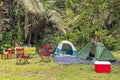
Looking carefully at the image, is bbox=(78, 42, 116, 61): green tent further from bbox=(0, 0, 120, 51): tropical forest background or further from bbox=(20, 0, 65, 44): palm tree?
bbox=(20, 0, 65, 44): palm tree

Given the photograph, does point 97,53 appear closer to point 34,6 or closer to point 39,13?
point 39,13

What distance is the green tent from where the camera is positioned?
39.3 ft

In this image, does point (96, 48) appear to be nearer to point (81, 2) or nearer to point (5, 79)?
point (81, 2)

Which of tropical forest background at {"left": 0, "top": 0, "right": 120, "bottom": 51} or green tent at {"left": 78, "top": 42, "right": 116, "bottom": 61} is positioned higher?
tropical forest background at {"left": 0, "top": 0, "right": 120, "bottom": 51}


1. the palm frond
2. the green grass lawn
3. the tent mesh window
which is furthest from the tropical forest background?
the green grass lawn

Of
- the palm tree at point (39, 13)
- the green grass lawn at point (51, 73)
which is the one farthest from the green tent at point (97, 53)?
the palm tree at point (39, 13)

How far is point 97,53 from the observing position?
1211cm

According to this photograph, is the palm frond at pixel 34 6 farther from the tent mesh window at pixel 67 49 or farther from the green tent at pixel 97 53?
the green tent at pixel 97 53

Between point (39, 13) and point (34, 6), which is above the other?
point (34, 6)

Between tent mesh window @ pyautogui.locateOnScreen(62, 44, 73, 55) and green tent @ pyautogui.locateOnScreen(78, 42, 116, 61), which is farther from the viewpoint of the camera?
tent mesh window @ pyautogui.locateOnScreen(62, 44, 73, 55)

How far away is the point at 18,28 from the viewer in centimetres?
1505

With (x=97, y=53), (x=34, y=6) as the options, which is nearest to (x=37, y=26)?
(x=34, y=6)

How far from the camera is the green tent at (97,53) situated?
11992mm

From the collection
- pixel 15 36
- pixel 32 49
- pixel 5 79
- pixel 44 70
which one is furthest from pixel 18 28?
pixel 5 79
